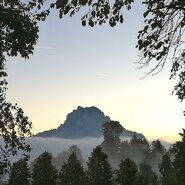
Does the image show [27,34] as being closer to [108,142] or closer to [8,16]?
[8,16]

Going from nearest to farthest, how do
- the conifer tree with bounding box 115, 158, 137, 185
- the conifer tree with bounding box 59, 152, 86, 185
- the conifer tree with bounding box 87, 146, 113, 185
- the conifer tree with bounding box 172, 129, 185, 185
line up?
the conifer tree with bounding box 172, 129, 185, 185, the conifer tree with bounding box 87, 146, 113, 185, the conifer tree with bounding box 115, 158, 137, 185, the conifer tree with bounding box 59, 152, 86, 185

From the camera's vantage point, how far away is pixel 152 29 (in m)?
9.88

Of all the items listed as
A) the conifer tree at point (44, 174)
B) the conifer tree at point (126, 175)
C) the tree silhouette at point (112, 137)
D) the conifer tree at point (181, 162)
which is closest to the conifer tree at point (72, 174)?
the conifer tree at point (44, 174)

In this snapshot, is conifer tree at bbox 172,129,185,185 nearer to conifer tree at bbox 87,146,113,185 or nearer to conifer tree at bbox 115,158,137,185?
conifer tree at bbox 115,158,137,185

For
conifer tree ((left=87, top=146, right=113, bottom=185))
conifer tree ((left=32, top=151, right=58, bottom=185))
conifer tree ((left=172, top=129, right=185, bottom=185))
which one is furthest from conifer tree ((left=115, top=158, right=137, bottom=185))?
conifer tree ((left=32, top=151, right=58, bottom=185))

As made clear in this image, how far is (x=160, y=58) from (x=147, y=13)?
49.8 inches

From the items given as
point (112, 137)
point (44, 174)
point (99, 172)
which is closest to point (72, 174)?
point (44, 174)

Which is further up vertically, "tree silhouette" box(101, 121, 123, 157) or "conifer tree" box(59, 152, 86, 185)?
"tree silhouette" box(101, 121, 123, 157)

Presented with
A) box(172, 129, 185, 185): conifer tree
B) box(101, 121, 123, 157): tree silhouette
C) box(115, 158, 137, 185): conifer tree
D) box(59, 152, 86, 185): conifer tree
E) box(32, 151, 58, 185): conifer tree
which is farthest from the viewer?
box(101, 121, 123, 157): tree silhouette

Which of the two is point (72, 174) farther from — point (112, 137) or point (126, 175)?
point (112, 137)

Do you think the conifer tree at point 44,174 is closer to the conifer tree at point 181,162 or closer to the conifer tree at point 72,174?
the conifer tree at point 72,174

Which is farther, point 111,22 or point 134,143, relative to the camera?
point 134,143

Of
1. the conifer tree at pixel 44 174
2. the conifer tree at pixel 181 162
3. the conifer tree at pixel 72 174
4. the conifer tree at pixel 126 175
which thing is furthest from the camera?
the conifer tree at pixel 72 174

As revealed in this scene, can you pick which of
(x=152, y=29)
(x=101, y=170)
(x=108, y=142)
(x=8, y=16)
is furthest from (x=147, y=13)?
(x=108, y=142)
